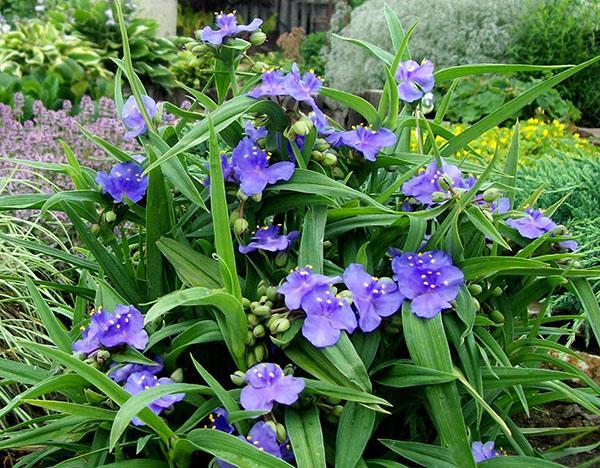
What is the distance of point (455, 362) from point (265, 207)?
367 millimetres

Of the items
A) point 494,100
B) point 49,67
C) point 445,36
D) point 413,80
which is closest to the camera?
point 413,80

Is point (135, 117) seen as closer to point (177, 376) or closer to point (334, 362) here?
point (177, 376)

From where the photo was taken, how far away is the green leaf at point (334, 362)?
3.27 feet

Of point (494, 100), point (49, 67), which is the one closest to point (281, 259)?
point (49, 67)

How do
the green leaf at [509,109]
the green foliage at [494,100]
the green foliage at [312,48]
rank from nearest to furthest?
the green leaf at [509,109], the green foliage at [494,100], the green foliage at [312,48]

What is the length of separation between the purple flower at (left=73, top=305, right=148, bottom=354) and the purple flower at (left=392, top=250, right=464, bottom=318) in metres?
0.37

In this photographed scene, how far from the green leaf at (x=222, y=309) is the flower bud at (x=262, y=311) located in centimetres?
2

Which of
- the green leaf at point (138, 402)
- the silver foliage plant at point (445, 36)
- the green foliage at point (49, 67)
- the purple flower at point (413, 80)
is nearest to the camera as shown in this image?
the green leaf at point (138, 402)

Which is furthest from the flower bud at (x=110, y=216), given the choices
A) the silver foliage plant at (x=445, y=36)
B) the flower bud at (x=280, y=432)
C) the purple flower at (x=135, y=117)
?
the silver foliage plant at (x=445, y=36)

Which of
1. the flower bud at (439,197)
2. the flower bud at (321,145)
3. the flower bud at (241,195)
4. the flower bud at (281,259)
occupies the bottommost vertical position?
the flower bud at (281,259)

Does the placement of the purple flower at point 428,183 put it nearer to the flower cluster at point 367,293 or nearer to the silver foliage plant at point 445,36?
the flower cluster at point 367,293

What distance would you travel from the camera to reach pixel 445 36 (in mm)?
7441

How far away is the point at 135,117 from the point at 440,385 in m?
0.63

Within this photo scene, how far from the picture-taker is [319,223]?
1.13 meters
